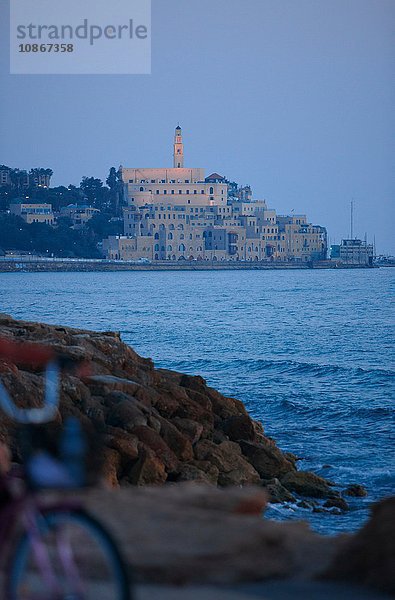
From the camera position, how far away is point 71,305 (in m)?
43.7

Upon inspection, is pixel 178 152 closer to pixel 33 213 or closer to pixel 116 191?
pixel 116 191

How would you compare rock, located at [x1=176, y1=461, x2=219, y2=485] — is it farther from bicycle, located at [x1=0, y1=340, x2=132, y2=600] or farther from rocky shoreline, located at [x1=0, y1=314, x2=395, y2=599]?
bicycle, located at [x1=0, y1=340, x2=132, y2=600]

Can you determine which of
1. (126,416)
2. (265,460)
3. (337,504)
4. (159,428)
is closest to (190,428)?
(159,428)

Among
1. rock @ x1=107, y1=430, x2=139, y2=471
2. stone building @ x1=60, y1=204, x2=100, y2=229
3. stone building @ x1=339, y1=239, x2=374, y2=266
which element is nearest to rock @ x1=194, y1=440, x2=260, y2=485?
rock @ x1=107, y1=430, x2=139, y2=471

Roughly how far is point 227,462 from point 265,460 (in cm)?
68

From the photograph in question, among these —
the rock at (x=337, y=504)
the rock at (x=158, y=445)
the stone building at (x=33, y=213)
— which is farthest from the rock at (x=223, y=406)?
the stone building at (x=33, y=213)

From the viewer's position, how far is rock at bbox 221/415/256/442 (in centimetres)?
878

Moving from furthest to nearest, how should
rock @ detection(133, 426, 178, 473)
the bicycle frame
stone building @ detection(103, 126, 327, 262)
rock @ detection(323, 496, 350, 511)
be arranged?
stone building @ detection(103, 126, 327, 262), rock @ detection(323, 496, 350, 511), rock @ detection(133, 426, 178, 473), the bicycle frame

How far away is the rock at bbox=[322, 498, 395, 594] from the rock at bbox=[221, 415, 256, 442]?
6.26m

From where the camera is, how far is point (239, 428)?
29.0 ft

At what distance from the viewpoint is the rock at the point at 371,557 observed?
2389 millimetres

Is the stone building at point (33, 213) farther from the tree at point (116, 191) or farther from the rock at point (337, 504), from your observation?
the rock at point (337, 504)

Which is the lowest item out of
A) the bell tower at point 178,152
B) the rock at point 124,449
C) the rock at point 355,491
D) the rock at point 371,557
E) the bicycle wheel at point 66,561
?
the rock at point 355,491

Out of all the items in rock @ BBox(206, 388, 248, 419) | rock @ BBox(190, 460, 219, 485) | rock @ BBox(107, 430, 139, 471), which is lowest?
rock @ BBox(190, 460, 219, 485)
